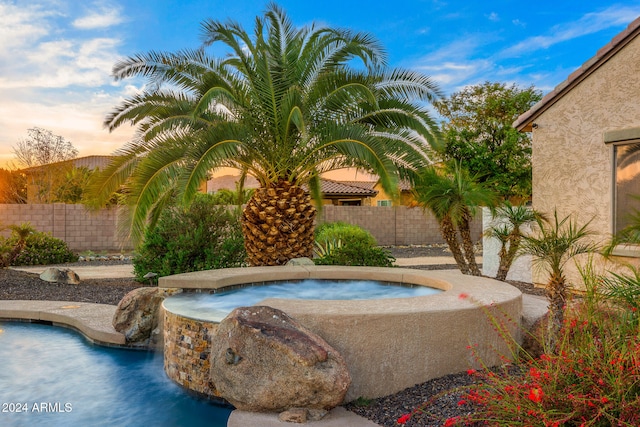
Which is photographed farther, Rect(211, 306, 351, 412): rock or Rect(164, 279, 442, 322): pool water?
Rect(164, 279, 442, 322): pool water

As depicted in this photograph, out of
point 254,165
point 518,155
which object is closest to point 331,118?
point 254,165

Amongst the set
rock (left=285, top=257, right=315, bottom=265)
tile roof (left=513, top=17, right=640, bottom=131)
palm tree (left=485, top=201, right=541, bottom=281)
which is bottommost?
rock (left=285, top=257, right=315, bottom=265)

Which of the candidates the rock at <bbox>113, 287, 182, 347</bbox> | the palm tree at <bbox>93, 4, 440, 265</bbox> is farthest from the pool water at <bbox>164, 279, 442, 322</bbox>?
the palm tree at <bbox>93, 4, 440, 265</bbox>

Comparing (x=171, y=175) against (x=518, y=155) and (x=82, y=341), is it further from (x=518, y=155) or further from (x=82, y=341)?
(x=518, y=155)

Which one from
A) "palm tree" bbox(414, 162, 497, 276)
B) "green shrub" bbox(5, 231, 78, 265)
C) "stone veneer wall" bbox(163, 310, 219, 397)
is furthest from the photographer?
"green shrub" bbox(5, 231, 78, 265)

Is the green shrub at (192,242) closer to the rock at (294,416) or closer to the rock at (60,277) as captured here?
the rock at (60,277)

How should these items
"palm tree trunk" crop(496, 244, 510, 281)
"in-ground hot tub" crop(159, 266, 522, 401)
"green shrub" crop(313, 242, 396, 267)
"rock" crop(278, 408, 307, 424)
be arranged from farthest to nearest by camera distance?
"green shrub" crop(313, 242, 396, 267) → "palm tree trunk" crop(496, 244, 510, 281) → "in-ground hot tub" crop(159, 266, 522, 401) → "rock" crop(278, 408, 307, 424)

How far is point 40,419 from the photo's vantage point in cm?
489

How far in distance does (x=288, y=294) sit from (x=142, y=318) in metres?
2.05

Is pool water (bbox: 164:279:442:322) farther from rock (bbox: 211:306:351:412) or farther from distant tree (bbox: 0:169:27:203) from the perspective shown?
distant tree (bbox: 0:169:27:203)

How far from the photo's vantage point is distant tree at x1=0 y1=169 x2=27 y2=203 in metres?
30.2

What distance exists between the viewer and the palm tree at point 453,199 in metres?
10.2

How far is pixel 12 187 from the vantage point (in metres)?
30.8

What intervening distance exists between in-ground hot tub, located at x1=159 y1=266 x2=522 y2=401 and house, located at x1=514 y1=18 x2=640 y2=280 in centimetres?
473
